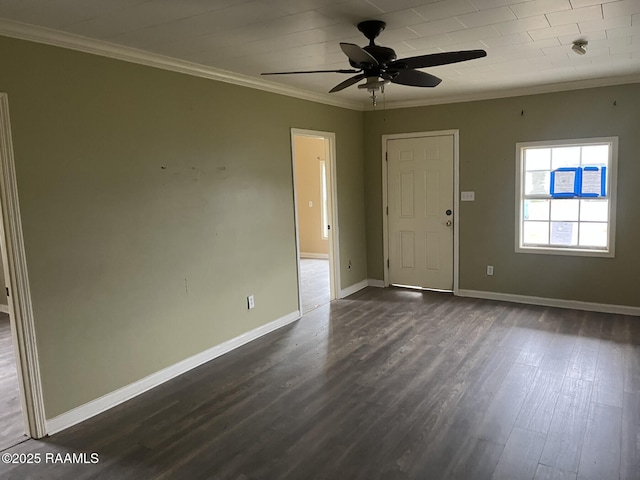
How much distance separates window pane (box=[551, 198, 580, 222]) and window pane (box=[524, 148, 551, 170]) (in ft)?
1.33

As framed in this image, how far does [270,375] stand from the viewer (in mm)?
3621

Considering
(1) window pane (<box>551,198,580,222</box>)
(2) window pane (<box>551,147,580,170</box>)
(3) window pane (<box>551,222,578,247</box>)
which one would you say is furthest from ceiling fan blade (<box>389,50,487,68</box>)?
(3) window pane (<box>551,222,578,247</box>)

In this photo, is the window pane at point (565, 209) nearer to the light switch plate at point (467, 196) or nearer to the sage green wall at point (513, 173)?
the sage green wall at point (513, 173)

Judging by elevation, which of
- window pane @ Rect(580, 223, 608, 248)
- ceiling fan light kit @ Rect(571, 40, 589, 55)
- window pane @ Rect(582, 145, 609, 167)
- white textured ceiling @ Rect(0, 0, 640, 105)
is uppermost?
white textured ceiling @ Rect(0, 0, 640, 105)

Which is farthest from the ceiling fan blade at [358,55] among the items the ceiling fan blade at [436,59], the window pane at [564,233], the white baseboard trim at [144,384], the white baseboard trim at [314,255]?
the white baseboard trim at [314,255]

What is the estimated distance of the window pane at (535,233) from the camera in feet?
17.2

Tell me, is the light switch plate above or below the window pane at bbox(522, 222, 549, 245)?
above

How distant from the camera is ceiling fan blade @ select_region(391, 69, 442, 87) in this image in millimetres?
2949

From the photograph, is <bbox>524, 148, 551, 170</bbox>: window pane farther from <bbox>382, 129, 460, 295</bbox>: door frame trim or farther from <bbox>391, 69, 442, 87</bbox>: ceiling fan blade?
<bbox>391, 69, 442, 87</bbox>: ceiling fan blade

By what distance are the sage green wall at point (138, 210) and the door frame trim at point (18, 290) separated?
45 mm

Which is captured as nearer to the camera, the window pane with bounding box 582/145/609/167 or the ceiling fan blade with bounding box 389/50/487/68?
the ceiling fan blade with bounding box 389/50/487/68

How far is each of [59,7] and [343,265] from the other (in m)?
4.19

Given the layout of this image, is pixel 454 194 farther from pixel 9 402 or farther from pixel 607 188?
pixel 9 402

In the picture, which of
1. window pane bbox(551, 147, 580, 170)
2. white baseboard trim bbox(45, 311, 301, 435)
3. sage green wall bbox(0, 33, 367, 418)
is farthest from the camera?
window pane bbox(551, 147, 580, 170)
